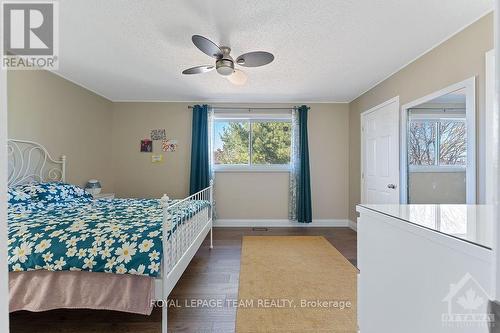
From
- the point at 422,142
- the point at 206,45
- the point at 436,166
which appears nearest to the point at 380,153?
the point at 422,142

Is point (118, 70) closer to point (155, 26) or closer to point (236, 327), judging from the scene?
point (155, 26)

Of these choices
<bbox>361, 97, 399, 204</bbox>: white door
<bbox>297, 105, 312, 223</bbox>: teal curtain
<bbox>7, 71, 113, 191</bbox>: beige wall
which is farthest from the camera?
<bbox>297, 105, 312, 223</bbox>: teal curtain

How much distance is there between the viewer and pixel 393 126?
306 cm

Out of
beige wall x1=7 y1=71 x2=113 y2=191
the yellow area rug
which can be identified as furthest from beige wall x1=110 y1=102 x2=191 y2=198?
the yellow area rug

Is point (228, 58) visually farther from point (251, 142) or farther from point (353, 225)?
point (353, 225)

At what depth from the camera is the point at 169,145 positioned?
4.33 meters

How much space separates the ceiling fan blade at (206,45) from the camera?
1.83 m

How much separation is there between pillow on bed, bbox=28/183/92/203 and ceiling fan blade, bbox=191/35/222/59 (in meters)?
2.19

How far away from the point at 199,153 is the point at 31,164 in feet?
7.23

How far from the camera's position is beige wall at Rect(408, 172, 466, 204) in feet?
6.93

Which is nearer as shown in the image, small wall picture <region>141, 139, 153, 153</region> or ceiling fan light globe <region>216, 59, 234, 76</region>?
ceiling fan light globe <region>216, 59, 234, 76</region>

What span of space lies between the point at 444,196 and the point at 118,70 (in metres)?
3.90

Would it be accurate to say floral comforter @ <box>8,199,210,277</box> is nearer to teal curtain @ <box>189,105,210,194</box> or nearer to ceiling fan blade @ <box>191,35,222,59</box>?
ceiling fan blade @ <box>191,35,222,59</box>

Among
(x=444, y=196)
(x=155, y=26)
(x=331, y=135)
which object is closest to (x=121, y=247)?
(x=155, y=26)
